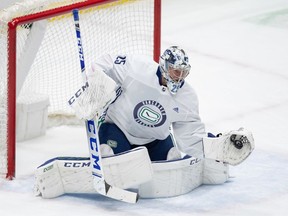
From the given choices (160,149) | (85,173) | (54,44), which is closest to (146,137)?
(160,149)

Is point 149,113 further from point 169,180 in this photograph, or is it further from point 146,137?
point 169,180

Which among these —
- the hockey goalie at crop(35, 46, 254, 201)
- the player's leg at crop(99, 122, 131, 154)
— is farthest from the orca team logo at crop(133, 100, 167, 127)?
the player's leg at crop(99, 122, 131, 154)

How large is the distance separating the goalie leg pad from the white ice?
5 cm

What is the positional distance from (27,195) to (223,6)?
141 inches

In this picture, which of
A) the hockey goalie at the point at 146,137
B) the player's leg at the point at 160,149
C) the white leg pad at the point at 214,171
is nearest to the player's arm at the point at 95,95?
the hockey goalie at the point at 146,137

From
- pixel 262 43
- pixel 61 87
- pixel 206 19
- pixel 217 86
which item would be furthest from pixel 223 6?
pixel 61 87

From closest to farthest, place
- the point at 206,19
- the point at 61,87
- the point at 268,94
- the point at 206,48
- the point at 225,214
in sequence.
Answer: the point at 225,214 < the point at 61,87 < the point at 268,94 < the point at 206,48 < the point at 206,19

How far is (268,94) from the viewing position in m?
6.29

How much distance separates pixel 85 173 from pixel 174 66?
0.56m

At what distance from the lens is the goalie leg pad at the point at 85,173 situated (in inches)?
181

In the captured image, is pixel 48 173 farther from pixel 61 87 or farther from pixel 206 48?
pixel 206 48

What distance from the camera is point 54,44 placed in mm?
5578

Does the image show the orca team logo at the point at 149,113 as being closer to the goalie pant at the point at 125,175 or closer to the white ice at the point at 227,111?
the goalie pant at the point at 125,175

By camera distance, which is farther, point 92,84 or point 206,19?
point 206,19
